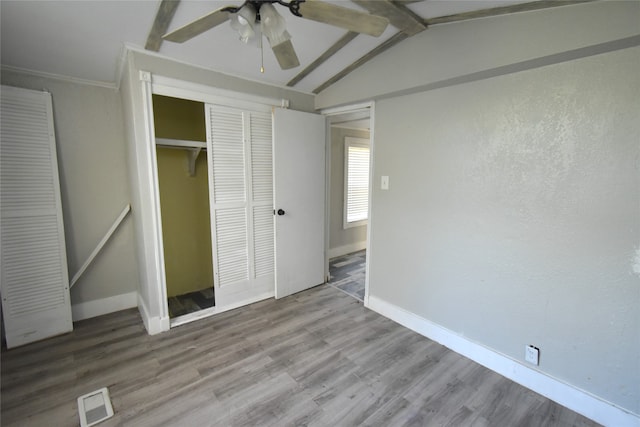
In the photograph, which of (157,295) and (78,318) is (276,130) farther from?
Result: (78,318)

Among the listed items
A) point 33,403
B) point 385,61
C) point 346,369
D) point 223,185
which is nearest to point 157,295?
point 33,403

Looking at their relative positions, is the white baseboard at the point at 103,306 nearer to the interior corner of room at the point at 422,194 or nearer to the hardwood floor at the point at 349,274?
the interior corner of room at the point at 422,194

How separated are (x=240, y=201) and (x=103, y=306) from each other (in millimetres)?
1748

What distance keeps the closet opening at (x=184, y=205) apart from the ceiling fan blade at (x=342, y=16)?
2.17 meters

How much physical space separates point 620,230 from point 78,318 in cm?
426

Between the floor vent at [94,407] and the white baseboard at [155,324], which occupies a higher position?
the white baseboard at [155,324]

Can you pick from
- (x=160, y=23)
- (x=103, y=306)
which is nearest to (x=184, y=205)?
(x=103, y=306)

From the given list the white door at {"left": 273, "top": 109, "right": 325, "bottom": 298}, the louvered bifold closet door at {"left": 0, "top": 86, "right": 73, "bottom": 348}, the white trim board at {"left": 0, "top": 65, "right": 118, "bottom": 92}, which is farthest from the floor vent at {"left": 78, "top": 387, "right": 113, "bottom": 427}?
the white trim board at {"left": 0, "top": 65, "right": 118, "bottom": 92}

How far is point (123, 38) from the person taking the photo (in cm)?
198

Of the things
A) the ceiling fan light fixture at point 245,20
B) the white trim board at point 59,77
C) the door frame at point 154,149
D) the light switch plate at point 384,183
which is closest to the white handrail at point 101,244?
the door frame at point 154,149

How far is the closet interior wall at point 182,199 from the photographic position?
124 inches

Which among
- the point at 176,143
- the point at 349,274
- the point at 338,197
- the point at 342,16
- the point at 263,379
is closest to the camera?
the point at 342,16

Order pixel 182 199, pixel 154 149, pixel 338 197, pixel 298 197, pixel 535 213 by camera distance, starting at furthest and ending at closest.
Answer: pixel 338 197, pixel 182 199, pixel 298 197, pixel 154 149, pixel 535 213

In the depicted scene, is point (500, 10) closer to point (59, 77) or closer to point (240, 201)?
point (240, 201)
